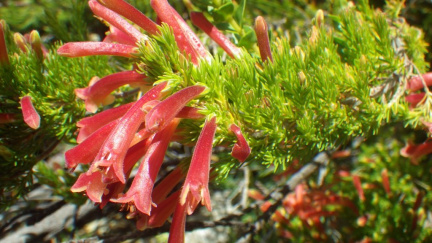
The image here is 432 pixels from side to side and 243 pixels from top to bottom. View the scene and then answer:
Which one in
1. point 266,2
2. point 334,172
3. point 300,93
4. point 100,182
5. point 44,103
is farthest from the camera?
point 334,172

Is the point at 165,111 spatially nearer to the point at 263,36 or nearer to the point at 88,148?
the point at 88,148

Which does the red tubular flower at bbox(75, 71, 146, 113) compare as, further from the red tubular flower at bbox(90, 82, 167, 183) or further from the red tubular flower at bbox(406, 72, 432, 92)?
the red tubular flower at bbox(406, 72, 432, 92)

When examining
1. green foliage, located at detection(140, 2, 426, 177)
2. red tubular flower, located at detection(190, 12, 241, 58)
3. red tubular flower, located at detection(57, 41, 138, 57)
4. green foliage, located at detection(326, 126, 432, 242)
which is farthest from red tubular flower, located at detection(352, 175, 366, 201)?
red tubular flower, located at detection(57, 41, 138, 57)

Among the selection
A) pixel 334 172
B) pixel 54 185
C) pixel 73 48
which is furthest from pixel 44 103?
pixel 334 172

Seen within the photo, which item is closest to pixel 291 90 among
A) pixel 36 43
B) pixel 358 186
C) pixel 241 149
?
pixel 241 149

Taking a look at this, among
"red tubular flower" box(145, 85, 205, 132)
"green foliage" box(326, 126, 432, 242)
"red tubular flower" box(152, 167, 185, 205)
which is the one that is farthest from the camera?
"green foliage" box(326, 126, 432, 242)

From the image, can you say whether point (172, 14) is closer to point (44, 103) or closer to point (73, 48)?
point (73, 48)

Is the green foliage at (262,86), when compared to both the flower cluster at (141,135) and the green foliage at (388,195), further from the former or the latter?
the green foliage at (388,195)
